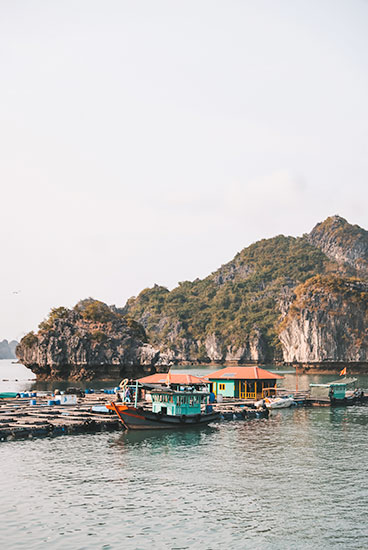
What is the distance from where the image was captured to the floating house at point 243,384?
87250mm

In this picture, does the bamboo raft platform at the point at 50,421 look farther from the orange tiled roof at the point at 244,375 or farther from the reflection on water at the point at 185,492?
the orange tiled roof at the point at 244,375

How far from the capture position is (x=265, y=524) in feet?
98.3

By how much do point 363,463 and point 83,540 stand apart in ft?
84.2

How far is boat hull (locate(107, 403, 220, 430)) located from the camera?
2345 inches

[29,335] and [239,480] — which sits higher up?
[29,335]

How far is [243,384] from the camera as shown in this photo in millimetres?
87438

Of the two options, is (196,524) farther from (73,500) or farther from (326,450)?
(326,450)

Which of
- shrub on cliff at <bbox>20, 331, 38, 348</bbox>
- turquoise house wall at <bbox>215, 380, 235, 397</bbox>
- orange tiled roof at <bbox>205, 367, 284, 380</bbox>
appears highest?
shrub on cliff at <bbox>20, 331, 38, 348</bbox>

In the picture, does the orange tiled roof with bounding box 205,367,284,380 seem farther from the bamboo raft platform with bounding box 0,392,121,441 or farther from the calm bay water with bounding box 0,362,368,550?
the calm bay water with bounding box 0,362,368,550

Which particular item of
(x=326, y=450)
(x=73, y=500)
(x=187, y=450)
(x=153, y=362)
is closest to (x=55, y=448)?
(x=187, y=450)

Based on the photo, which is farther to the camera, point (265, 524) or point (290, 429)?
point (290, 429)

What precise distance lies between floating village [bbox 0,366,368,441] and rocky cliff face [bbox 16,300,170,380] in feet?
240

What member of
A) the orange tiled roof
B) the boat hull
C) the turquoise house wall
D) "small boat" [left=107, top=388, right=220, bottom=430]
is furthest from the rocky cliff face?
the boat hull

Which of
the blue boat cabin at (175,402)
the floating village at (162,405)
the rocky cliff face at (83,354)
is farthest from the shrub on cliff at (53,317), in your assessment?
the blue boat cabin at (175,402)
